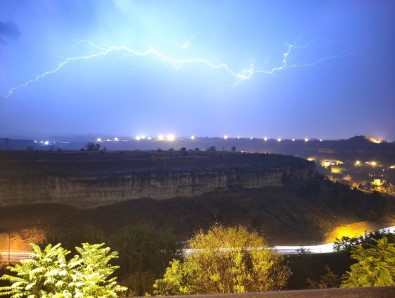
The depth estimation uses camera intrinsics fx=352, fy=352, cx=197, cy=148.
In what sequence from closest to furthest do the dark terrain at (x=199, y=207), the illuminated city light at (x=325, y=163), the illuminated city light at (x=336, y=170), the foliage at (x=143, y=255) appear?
1. the foliage at (x=143, y=255)
2. the dark terrain at (x=199, y=207)
3. the illuminated city light at (x=336, y=170)
4. the illuminated city light at (x=325, y=163)

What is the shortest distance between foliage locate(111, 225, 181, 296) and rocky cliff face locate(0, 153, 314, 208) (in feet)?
90.5

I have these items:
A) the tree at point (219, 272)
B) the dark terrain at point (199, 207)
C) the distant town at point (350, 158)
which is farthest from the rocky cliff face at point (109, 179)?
the tree at point (219, 272)

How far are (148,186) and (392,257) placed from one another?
48570mm

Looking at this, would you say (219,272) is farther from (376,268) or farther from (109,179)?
(109,179)

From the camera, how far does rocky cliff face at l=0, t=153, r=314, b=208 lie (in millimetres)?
54406

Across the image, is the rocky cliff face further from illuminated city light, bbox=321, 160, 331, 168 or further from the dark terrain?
illuminated city light, bbox=321, 160, 331, 168

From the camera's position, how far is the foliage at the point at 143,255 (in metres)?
22.6

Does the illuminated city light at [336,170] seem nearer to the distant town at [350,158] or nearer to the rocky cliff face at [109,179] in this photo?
the distant town at [350,158]

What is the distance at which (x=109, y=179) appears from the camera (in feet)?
193

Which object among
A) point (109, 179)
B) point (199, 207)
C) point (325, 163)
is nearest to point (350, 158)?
point (325, 163)

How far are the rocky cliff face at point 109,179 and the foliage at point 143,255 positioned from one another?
90.5ft

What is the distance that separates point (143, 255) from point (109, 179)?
33.0 m

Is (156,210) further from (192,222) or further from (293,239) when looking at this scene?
(293,239)

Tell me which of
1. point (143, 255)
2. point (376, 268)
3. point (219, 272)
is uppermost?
point (376, 268)
